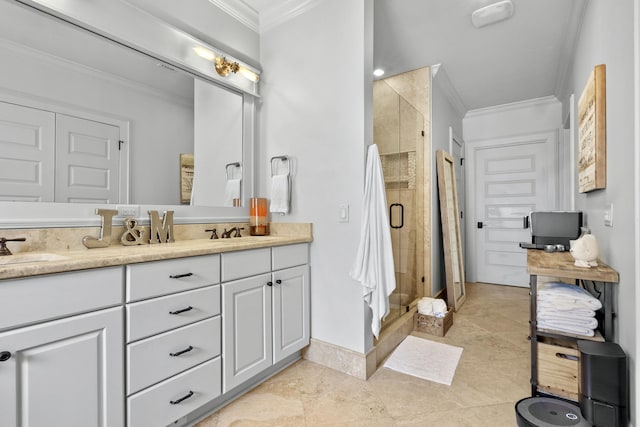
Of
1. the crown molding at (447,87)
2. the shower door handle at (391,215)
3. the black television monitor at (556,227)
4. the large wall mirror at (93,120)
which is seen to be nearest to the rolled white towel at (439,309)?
the shower door handle at (391,215)

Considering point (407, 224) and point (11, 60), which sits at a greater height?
point (11, 60)

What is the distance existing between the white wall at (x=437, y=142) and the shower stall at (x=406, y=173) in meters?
0.12

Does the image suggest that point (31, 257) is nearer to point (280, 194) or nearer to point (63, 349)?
point (63, 349)

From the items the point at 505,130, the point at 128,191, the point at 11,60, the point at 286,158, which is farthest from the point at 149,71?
the point at 505,130

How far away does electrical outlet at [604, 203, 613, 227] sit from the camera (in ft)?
5.43

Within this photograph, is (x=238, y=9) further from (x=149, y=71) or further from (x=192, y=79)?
(x=149, y=71)

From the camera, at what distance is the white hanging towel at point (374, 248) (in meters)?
2.00

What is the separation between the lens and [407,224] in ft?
10.2

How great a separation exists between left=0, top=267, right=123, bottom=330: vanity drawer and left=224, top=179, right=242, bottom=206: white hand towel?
119 cm

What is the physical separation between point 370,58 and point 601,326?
6.94 feet

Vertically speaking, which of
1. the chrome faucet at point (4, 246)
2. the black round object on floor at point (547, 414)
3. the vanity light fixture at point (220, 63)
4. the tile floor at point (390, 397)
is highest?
the vanity light fixture at point (220, 63)

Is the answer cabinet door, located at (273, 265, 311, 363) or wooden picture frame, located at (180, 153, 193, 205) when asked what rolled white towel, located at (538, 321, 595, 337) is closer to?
cabinet door, located at (273, 265, 311, 363)

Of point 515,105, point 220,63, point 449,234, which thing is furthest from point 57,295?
point 515,105

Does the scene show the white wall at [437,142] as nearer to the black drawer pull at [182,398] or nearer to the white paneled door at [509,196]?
the white paneled door at [509,196]
